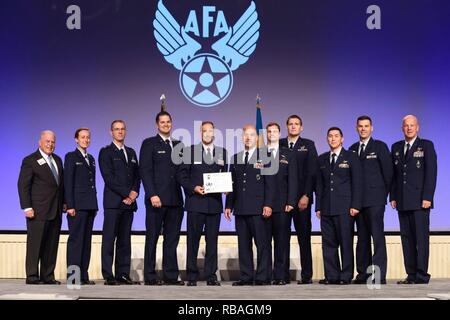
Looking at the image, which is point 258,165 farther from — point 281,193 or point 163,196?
point 163,196

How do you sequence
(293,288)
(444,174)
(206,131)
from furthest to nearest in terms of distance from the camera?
(444,174)
(206,131)
(293,288)

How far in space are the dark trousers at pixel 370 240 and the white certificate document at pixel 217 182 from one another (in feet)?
4.13

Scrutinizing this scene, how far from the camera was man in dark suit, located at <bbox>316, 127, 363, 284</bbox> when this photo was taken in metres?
7.78

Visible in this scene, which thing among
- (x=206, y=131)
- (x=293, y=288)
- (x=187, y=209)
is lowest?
(x=293, y=288)

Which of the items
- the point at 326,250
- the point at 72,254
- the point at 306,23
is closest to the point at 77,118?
the point at 72,254

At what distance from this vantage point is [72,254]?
26.2 ft

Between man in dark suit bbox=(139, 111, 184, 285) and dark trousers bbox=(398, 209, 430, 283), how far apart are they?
2055 mm

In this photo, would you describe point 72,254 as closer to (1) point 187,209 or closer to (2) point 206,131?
(1) point 187,209

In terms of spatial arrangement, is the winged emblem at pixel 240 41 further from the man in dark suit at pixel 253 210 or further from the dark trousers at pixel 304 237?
the dark trousers at pixel 304 237

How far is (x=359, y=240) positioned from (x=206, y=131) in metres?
1.74

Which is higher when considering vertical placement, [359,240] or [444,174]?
[444,174]

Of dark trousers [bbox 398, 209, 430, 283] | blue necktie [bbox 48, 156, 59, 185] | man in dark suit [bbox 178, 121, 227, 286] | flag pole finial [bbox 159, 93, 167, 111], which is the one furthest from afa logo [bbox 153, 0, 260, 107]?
dark trousers [bbox 398, 209, 430, 283]

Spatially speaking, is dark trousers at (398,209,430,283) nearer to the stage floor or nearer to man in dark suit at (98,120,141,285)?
the stage floor

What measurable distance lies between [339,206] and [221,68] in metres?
2.49
